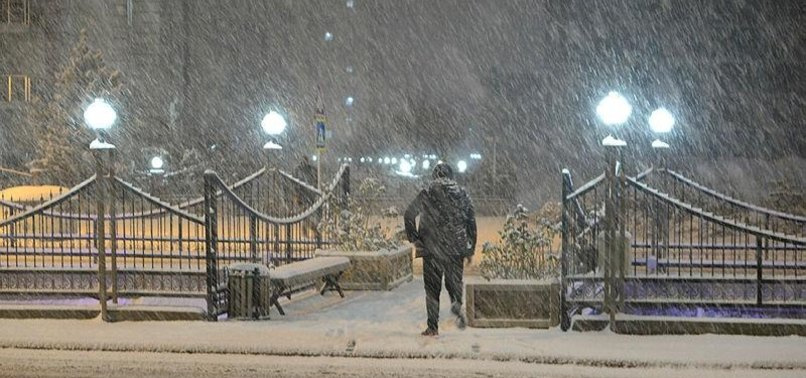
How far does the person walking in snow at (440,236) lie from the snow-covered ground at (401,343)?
500mm

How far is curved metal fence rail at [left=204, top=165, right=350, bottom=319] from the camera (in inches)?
449

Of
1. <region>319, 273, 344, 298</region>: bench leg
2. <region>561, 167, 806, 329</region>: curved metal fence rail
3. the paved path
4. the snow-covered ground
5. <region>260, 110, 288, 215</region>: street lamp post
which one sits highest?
<region>260, 110, 288, 215</region>: street lamp post

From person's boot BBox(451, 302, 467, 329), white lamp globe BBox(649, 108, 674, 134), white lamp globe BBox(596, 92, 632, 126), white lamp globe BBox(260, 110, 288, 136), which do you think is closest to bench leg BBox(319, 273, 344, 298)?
person's boot BBox(451, 302, 467, 329)

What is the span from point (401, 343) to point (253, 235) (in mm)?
5342

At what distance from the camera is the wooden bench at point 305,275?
11961mm

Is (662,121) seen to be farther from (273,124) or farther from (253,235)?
(253,235)

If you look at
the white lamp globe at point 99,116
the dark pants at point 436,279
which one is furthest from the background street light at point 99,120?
the dark pants at point 436,279

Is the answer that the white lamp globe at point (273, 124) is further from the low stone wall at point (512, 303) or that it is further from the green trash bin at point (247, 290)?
the low stone wall at point (512, 303)

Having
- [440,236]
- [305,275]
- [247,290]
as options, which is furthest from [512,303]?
[247,290]

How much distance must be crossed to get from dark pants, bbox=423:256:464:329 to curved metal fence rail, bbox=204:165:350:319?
2.87 meters

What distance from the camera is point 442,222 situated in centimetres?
1041

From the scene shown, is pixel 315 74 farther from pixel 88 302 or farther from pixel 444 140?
pixel 88 302

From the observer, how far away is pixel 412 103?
72.6 meters

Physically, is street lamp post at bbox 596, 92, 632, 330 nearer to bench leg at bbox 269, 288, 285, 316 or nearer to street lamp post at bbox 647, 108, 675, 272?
street lamp post at bbox 647, 108, 675, 272
